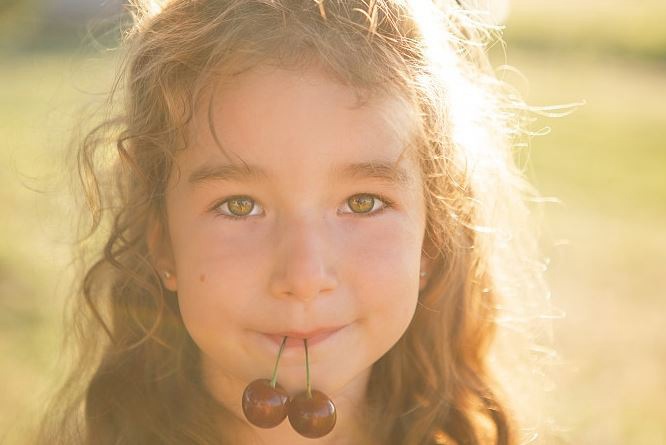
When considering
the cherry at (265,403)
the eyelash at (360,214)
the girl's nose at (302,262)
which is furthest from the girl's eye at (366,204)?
the cherry at (265,403)

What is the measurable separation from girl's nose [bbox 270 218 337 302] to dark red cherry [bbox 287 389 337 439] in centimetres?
22

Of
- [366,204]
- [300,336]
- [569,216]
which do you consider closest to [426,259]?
[366,204]

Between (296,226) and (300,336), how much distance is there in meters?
0.23

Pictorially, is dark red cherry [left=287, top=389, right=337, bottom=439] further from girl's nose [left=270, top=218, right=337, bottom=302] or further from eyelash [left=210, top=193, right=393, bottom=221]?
eyelash [left=210, top=193, right=393, bottom=221]

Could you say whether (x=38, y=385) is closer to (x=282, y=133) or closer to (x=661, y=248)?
(x=282, y=133)

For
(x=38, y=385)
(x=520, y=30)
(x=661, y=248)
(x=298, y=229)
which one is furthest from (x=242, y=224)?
(x=520, y=30)

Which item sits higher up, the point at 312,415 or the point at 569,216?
the point at 569,216

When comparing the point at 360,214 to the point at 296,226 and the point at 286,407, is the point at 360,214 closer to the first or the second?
the point at 296,226

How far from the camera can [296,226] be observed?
217cm

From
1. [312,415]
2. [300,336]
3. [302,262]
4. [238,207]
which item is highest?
[238,207]

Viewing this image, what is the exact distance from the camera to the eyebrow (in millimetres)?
2188

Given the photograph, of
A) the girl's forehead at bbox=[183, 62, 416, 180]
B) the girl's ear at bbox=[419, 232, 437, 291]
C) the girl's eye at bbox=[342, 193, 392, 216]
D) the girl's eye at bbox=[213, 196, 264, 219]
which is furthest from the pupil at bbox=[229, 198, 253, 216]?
the girl's ear at bbox=[419, 232, 437, 291]

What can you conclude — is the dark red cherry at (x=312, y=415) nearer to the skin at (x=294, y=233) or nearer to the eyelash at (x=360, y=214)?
the skin at (x=294, y=233)

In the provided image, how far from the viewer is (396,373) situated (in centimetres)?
274
